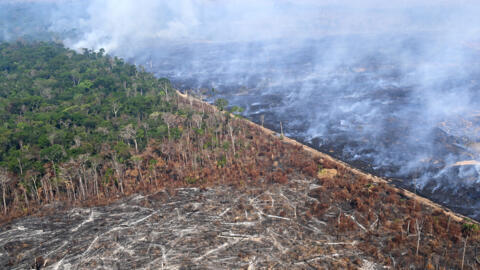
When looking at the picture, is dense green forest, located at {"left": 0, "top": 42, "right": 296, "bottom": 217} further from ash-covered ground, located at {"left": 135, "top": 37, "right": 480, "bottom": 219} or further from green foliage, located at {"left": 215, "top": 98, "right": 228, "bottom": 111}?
ash-covered ground, located at {"left": 135, "top": 37, "right": 480, "bottom": 219}

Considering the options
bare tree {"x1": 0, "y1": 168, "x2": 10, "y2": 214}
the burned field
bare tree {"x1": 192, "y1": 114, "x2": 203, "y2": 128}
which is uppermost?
bare tree {"x1": 192, "y1": 114, "x2": 203, "y2": 128}

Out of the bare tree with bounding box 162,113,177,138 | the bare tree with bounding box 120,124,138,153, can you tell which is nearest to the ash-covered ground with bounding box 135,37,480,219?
the bare tree with bounding box 162,113,177,138

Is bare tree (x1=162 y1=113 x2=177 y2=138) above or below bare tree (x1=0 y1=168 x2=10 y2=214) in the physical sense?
above

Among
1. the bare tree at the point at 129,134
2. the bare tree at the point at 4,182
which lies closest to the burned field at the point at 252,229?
the bare tree at the point at 4,182

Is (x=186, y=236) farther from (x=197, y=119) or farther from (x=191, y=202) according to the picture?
(x=197, y=119)

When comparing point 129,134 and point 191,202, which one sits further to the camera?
point 129,134

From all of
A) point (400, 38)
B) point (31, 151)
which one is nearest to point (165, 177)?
point (31, 151)

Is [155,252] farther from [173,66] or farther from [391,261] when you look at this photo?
[173,66]

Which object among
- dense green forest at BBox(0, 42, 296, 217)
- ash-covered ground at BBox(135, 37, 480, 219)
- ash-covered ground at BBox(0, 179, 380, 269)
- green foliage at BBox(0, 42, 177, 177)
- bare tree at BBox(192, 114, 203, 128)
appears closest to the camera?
ash-covered ground at BBox(0, 179, 380, 269)

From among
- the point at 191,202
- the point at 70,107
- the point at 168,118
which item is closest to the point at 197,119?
the point at 168,118
